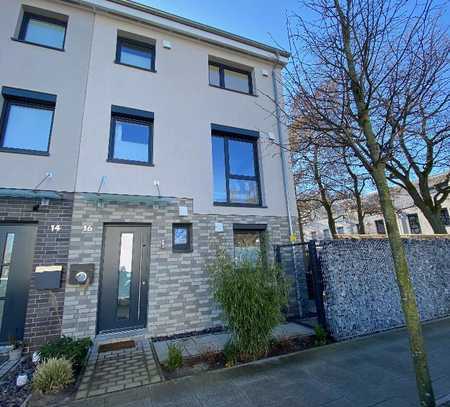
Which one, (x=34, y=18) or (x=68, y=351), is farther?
(x=34, y=18)

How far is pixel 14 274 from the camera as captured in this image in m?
4.94

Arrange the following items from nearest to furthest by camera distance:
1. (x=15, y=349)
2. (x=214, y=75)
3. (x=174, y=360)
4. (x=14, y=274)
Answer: (x=174, y=360), (x=15, y=349), (x=14, y=274), (x=214, y=75)

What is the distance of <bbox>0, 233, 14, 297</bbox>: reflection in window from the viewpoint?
489cm

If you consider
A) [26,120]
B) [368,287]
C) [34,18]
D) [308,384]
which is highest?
[34,18]

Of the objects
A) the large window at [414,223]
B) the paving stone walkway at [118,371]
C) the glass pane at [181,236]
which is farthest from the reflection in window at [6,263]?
the large window at [414,223]

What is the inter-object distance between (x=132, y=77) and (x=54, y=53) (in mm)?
1811

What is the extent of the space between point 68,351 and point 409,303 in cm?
461

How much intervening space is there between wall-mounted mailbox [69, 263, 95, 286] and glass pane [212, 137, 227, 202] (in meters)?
3.41

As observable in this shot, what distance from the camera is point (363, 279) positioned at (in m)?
5.58

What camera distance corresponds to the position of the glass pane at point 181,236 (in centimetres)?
612

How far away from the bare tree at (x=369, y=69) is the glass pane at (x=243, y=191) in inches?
142

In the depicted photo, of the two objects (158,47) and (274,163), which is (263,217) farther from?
(158,47)

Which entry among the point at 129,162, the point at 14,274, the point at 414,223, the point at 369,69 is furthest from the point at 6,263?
the point at 414,223

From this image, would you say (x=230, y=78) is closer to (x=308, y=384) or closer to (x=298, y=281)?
(x=298, y=281)
